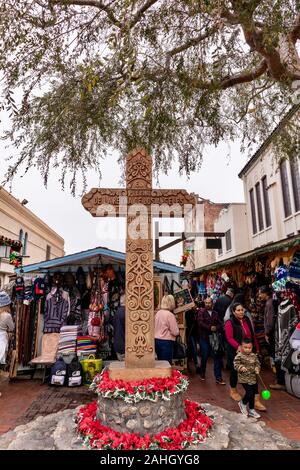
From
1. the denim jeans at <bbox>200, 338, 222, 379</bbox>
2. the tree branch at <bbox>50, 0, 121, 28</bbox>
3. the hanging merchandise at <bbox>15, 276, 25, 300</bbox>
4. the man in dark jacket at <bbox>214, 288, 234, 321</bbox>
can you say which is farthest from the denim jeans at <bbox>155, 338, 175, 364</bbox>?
the tree branch at <bbox>50, 0, 121, 28</bbox>

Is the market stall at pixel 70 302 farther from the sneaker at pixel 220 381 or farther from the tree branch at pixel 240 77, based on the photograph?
the tree branch at pixel 240 77

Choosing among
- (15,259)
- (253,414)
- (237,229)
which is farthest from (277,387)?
(237,229)

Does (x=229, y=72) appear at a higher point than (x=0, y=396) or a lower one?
higher

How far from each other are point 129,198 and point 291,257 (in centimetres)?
409

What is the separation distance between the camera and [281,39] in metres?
5.43

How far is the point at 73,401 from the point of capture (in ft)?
20.3

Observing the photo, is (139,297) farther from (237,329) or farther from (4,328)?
(4,328)

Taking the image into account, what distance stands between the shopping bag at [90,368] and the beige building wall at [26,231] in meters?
8.24

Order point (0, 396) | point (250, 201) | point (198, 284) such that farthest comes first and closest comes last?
point (250, 201)
point (198, 284)
point (0, 396)

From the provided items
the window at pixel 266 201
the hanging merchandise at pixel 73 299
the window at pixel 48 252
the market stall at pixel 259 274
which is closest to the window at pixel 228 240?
the window at pixel 266 201

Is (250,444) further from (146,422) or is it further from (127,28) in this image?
(127,28)

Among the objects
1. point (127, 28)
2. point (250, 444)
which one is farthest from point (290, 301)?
point (127, 28)

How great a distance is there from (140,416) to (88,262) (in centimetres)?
557

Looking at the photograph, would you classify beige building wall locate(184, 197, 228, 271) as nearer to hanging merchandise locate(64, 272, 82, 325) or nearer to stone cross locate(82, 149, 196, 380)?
hanging merchandise locate(64, 272, 82, 325)
